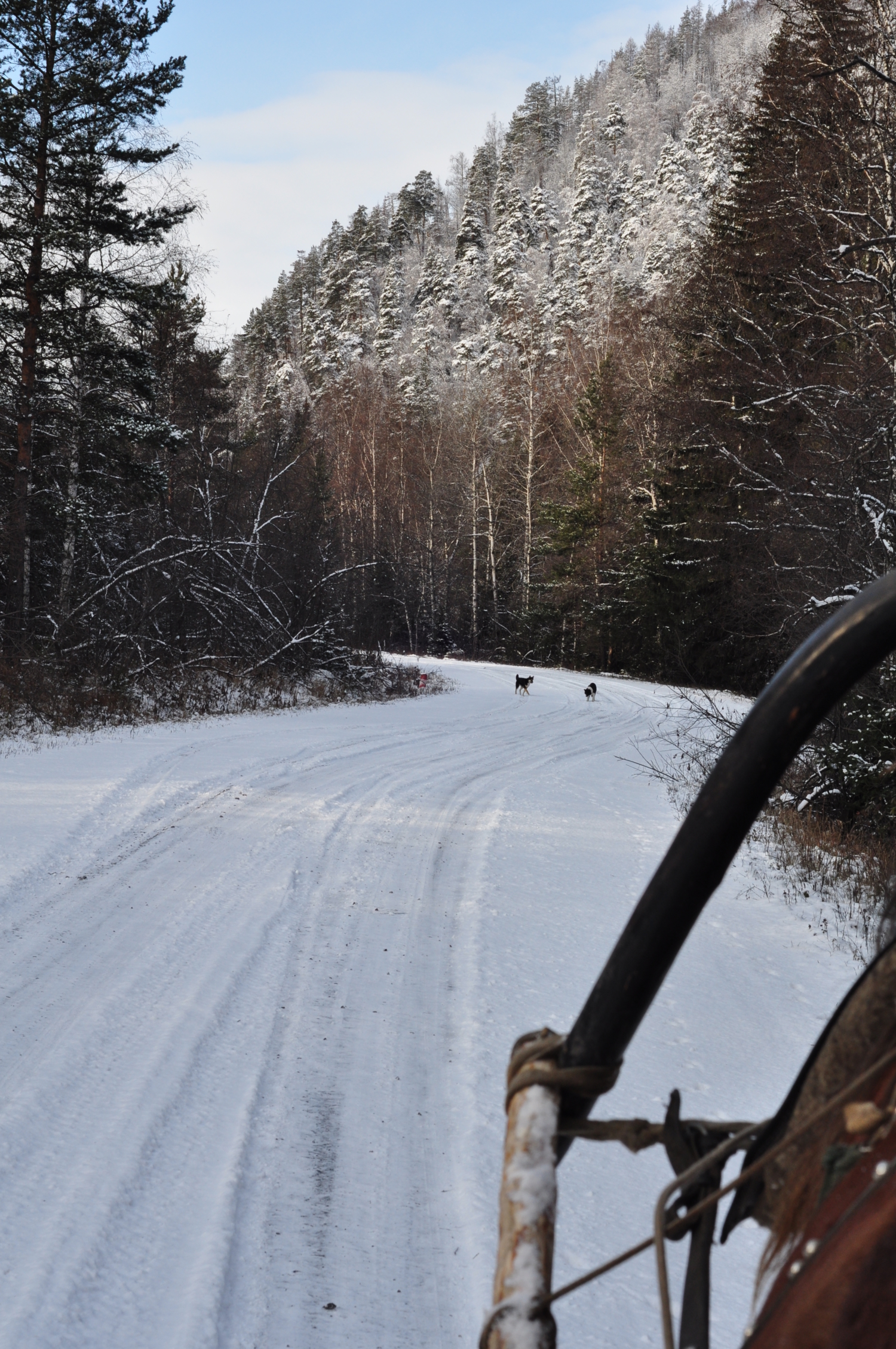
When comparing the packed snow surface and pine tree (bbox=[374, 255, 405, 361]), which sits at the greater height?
pine tree (bbox=[374, 255, 405, 361])

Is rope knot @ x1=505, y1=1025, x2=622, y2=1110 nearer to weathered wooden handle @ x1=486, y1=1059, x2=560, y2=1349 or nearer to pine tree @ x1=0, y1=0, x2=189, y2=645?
weathered wooden handle @ x1=486, y1=1059, x2=560, y2=1349

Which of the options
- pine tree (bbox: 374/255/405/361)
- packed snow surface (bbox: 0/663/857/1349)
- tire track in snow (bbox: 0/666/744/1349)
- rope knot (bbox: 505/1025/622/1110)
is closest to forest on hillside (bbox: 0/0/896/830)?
packed snow surface (bbox: 0/663/857/1349)

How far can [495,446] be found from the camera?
4269 cm

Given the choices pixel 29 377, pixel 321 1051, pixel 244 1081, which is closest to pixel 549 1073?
pixel 244 1081

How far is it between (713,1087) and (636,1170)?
1.99 ft

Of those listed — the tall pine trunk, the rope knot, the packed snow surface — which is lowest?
the packed snow surface

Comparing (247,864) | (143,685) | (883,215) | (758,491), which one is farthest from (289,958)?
(143,685)

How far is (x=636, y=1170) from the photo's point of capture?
3014 mm

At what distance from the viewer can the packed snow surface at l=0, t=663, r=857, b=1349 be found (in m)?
2.34

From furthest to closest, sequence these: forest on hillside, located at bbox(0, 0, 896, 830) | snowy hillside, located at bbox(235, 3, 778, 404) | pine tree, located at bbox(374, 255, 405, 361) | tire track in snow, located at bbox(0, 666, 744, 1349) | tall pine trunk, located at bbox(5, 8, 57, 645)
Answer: pine tree, located at bbox(374, 255, 405, 361) → snowy hillside, located at bbox(235, 3, 778, 404) → tall pine trunk, located at bbox(5, 8, 57, 645) → forest on hillside, located at bbox(0, 0, 896, 830) → tire track in snow, located at bbox(0, 666, 744, 1349)

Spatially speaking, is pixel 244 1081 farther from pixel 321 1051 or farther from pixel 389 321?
pixel 389 321

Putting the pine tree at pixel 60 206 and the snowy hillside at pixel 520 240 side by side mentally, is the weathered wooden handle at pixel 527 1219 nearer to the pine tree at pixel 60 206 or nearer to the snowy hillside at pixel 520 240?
the pine tree at pixel 60 206

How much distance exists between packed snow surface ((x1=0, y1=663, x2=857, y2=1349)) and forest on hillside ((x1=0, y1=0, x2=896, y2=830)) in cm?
323

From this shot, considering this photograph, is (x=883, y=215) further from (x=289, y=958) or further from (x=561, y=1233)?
(x=561, y=1233)
